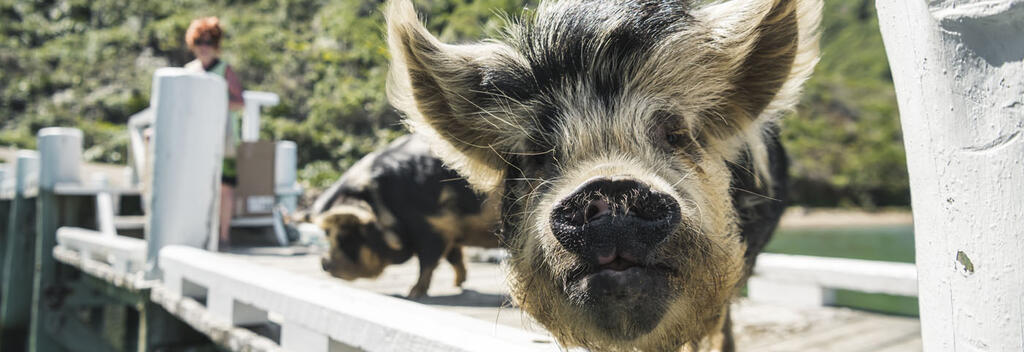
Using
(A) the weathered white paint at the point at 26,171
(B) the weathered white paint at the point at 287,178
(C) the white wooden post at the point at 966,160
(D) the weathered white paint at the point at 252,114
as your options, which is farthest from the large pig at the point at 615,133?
(A) the weathered white paint at the point at 26,171

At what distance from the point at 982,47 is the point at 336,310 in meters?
2.16

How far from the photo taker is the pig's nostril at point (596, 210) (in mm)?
1567

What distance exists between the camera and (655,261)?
1628 mm

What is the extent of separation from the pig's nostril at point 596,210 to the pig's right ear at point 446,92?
1.94 ft

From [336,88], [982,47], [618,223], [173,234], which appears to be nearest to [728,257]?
[618,223]

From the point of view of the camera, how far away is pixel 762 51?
203 cm

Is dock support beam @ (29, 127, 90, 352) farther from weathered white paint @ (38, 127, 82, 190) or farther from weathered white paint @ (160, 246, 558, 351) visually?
weathered white paint @ (160, 246, 558, 351)

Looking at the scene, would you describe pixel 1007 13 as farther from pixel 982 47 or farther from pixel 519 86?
pixel 519 86

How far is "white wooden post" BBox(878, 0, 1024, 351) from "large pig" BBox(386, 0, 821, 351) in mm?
601

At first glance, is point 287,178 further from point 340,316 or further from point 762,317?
point 340,316

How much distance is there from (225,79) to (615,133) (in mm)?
4338

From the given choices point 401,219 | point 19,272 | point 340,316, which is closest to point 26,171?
point 19,272

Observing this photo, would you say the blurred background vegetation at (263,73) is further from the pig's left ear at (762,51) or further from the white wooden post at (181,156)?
the pig's left ear at (762,51)

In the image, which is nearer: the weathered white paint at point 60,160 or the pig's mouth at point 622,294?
the pig's mouth at point 622,294
